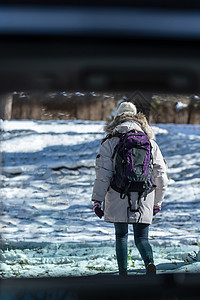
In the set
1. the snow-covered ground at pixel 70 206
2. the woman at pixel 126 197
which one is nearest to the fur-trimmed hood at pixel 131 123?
the woman at pixel 126 197

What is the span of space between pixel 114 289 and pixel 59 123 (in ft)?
41.1

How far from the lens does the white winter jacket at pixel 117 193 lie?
3.57m

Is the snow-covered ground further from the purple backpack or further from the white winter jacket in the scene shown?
the purple backpack

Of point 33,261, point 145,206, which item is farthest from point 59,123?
point 145,206

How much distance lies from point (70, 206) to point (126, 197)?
4.87 m

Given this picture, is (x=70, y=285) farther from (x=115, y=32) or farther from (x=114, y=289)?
(x=115, y=32)

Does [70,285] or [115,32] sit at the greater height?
[115,32]

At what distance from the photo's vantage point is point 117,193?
367 cm

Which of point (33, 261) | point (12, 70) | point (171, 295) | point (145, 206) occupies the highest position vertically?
point (12, 70)

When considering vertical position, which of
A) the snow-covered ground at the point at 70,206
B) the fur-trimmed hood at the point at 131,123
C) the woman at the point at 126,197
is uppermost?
the fur-trimmed hood at the point at 131,123

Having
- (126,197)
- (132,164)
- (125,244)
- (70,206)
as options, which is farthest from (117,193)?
(70,206)

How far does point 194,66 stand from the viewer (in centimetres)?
97

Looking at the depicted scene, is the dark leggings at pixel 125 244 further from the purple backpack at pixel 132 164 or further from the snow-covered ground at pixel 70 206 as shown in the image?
the snow-covered ground at pixel 70 206

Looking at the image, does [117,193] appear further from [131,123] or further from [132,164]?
[131,123]
